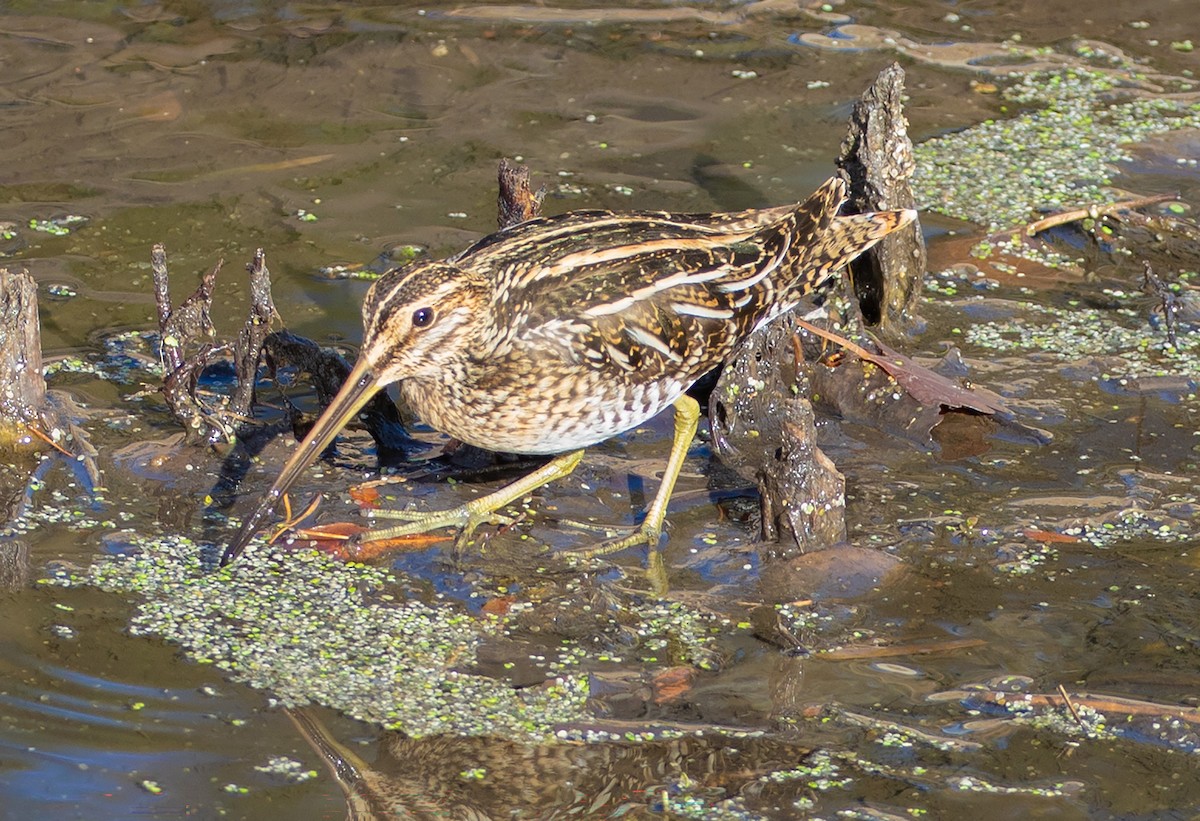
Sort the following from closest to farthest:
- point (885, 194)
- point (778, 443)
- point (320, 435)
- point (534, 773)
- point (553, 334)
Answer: point (534, 773)
point (320, 435)
point (553, 334)
point (778, 443)
point (885, 194)

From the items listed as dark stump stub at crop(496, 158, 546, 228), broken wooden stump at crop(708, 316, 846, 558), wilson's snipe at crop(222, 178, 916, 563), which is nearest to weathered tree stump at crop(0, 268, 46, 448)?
wilson's snipe at crop(222, 178, 916, 563)

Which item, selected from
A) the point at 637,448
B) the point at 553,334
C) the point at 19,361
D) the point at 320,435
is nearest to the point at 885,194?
the point at 637,448

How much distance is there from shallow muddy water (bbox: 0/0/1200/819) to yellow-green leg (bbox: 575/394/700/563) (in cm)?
9

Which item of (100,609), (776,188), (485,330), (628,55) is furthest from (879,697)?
(628,55)

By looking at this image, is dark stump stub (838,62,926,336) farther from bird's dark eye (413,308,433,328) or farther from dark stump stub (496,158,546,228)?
bird's dark eye (413,308,433,328)

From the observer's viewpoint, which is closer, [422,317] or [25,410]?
[422,317]

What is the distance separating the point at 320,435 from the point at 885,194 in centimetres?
276

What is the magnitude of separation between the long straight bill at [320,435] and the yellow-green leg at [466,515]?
0.51m

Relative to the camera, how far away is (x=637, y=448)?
5953 millimetres

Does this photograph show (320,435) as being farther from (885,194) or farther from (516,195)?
(885,194)

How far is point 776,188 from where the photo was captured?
25.1ft

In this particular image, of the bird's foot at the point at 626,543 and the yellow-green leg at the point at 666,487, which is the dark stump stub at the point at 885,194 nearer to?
the yellow-green leg at the point at 666,487

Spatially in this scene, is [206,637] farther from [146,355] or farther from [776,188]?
[776,188]

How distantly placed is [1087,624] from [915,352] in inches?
73.4
